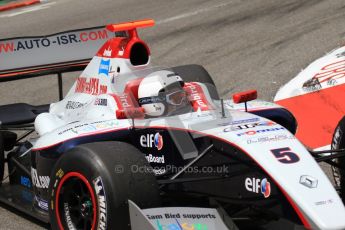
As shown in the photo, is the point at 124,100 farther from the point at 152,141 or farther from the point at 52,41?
the point at 52,41

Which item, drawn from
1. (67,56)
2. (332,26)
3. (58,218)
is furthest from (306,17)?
(58,218)

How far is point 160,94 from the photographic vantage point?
612cm

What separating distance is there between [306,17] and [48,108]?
658cm

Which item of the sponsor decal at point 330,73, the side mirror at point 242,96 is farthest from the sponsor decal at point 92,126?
the sponsor decal at point 330,73

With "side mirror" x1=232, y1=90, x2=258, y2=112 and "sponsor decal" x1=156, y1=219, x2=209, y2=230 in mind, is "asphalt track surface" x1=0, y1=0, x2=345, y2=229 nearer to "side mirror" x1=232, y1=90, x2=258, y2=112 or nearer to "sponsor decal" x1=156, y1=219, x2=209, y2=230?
"side mirror" x1=232, y1=90, x2=258, y2=112

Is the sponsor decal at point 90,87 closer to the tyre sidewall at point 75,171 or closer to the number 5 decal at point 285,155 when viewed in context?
the tyre sidewall at point 75,171

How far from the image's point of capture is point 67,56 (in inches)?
309

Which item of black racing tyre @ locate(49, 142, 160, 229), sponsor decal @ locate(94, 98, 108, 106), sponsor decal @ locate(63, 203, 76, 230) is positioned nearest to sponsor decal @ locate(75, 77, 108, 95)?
sponsor decal @ locate(94, 98, 108, 106)

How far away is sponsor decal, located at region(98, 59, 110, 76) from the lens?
6855 mm

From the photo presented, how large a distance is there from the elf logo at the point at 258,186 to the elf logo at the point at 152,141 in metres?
0.78

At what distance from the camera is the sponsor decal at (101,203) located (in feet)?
17.4

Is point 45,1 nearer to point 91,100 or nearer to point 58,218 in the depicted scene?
point 91,100

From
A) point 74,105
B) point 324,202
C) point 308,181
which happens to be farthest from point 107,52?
point 324,202

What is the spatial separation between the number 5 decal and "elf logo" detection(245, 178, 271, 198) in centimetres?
19
